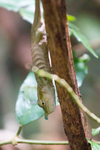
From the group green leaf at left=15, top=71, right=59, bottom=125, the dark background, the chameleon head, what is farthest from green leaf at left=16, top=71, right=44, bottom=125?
the dark background

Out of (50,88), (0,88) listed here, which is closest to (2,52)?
(0,88)

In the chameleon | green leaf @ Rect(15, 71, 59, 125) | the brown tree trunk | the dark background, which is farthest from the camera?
the dark background

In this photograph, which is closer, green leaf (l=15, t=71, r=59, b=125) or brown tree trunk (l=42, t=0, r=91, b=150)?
brown tree trunk (l=42, t=0, r=91, b=150)

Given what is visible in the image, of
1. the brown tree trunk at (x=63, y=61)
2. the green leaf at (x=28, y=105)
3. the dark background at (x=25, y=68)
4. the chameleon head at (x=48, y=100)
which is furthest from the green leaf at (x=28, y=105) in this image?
the dark background at (x=25, y=68)

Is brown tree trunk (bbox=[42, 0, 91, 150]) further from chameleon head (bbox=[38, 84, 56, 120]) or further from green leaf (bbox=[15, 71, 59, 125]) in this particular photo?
green leaf (bbox=[15, 71, 59, 125])

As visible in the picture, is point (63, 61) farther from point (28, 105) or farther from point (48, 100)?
point (28, 105)
